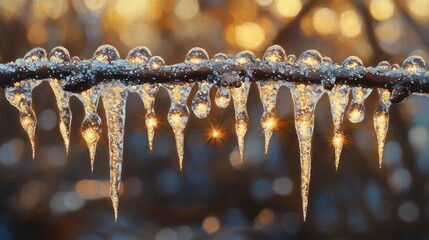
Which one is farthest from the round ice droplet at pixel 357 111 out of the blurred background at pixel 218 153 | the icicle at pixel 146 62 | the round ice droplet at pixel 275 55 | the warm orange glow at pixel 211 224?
the warm orange glow at pixel 211 224

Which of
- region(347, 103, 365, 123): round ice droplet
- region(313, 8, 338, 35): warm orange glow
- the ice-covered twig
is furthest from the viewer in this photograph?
region(313, 8, 338, 35): warm orange glow

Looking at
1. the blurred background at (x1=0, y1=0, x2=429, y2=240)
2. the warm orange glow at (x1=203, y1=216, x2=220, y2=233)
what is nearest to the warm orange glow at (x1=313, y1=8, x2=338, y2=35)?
the blurred background at (x1=0, y1=0, x2=429, y2=240)

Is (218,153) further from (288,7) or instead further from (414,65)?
(414,65)

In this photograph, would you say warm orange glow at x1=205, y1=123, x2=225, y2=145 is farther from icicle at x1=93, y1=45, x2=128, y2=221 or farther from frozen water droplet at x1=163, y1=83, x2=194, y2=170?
frozen water droplet at x1=163, y1=83, x2=194, y2=170

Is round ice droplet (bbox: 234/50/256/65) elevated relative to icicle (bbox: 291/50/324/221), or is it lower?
elevated

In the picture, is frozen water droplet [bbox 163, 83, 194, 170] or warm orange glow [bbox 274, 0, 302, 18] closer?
frozen water droplet [bbox 163, 83, 194, 170]

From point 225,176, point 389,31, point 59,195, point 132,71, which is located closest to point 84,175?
point 59,195

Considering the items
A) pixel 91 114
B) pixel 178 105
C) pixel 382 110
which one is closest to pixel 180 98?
pixel 178 105
